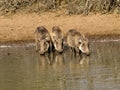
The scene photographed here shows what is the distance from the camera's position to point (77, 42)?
15.4 metres

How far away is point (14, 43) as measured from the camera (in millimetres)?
A: 17781

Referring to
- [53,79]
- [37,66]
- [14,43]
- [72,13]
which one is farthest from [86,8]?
[53,79]

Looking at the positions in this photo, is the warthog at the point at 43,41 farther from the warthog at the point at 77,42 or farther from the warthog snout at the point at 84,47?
the warthog snout at the point at 84,47

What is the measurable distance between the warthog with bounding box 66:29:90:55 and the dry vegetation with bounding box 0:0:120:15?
172 inches

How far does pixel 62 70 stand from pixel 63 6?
816 centimetres

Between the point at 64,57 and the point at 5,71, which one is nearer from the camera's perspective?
the point at 5,71

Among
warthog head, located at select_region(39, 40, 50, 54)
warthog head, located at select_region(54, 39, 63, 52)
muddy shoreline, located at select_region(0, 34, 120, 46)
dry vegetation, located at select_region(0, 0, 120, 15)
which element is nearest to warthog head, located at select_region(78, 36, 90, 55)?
warthog head, located at select_region(54, 39, 63, 52)

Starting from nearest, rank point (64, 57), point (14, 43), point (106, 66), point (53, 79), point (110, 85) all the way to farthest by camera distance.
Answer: point (110, 85) < point (53, 79) < point (106, 66) < point (64, 57) < point (14, 43)

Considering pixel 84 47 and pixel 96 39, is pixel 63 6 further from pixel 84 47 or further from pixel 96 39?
pixel 84 47

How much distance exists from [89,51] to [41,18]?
5.19 metres

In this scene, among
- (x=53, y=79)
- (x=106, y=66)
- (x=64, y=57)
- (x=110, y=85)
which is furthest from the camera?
(x=64, y=57)

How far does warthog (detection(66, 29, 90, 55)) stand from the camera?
15211 millimetres

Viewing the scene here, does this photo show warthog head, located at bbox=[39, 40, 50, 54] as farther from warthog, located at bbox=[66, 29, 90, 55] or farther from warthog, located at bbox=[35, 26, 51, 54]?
warthog, located at bbox=[66, 29, 90, 55]

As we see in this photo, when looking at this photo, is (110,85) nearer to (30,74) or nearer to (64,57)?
(30,74)
